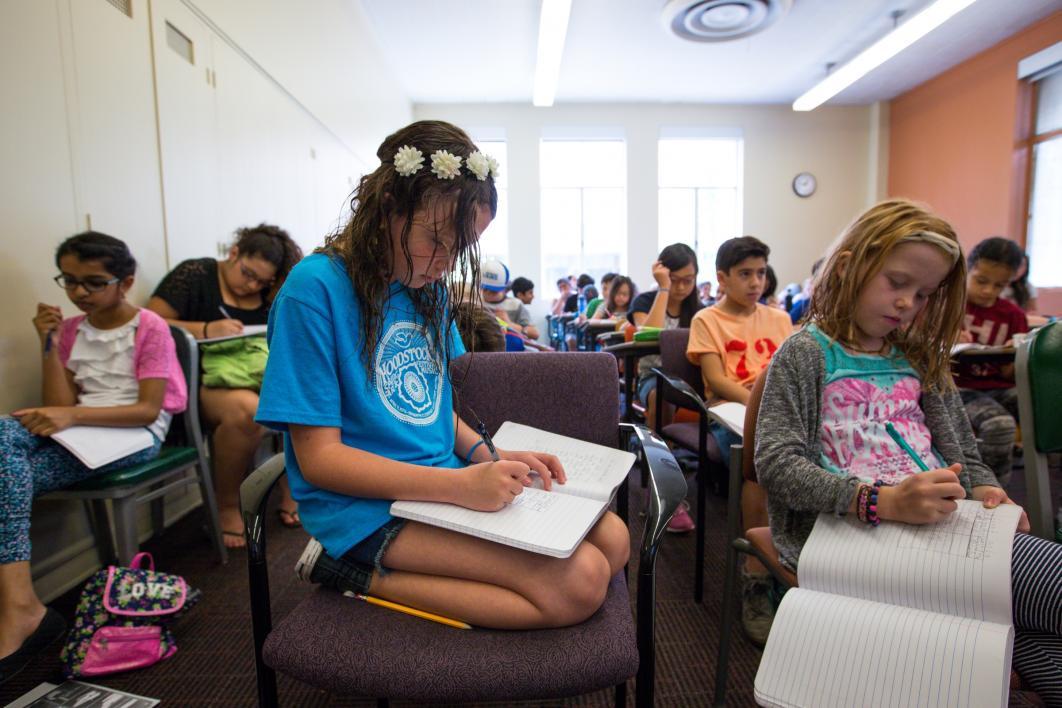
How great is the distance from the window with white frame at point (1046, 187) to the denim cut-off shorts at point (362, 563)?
23.5ft

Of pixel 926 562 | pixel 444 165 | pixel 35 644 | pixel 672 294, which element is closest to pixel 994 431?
pixel 672 294

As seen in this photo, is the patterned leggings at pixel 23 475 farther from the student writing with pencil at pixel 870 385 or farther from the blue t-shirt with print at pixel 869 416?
the blue t-shirt with print at pixel 869 416

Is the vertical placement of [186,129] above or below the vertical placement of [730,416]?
above

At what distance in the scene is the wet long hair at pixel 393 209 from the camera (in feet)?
2.69

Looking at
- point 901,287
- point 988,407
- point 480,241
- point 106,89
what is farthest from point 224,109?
point 988,407

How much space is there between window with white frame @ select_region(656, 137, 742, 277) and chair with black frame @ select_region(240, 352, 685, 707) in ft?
25.6

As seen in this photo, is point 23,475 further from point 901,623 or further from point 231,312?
point 901,623

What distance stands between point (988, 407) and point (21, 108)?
12.1 feet

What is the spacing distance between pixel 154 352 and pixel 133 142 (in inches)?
38.9

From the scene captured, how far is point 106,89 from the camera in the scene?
6.50ft

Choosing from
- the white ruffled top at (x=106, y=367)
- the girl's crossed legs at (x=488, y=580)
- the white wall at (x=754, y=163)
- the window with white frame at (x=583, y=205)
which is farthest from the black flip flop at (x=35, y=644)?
the window with white frame at (x=583, y=205)

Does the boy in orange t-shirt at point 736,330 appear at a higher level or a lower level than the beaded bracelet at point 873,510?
higher

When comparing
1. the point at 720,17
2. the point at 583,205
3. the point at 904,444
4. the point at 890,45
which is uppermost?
the point at 720,17

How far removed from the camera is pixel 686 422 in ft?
7.14
